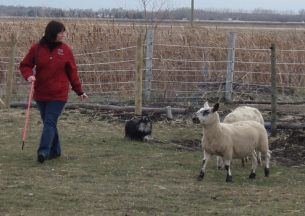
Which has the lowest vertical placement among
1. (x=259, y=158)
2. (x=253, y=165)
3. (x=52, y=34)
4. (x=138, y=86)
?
(x=259, y=158)

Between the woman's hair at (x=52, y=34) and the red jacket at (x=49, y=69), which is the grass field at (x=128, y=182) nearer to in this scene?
the red jacket at (x=49, y=69)

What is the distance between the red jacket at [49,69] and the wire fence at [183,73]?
6566 mm

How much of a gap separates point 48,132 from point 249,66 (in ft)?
32.1

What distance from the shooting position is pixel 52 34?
993 cm

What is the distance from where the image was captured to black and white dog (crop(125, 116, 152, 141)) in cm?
1229

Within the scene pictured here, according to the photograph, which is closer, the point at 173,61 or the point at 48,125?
the point at 48,125

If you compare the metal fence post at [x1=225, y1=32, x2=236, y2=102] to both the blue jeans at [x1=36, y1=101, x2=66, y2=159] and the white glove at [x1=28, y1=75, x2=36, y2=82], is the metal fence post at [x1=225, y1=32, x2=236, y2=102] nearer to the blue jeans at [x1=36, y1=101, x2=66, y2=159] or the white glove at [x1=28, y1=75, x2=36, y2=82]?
the blue jeans at [x1=36, y1=101, x2=66, y2=159]

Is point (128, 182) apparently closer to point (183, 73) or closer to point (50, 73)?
point (50, 73)

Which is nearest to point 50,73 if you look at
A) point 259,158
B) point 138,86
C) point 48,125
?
point 48,125

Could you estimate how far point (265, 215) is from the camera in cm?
736

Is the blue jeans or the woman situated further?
the blue jeans

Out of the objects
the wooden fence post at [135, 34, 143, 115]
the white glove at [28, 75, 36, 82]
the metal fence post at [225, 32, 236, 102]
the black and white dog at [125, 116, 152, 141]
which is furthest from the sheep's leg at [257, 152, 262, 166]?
the metal fence post at [225, 32, 236, 102]

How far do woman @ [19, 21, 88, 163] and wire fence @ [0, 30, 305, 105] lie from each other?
6508 millimetres

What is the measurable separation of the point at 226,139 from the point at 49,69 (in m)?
2.52
